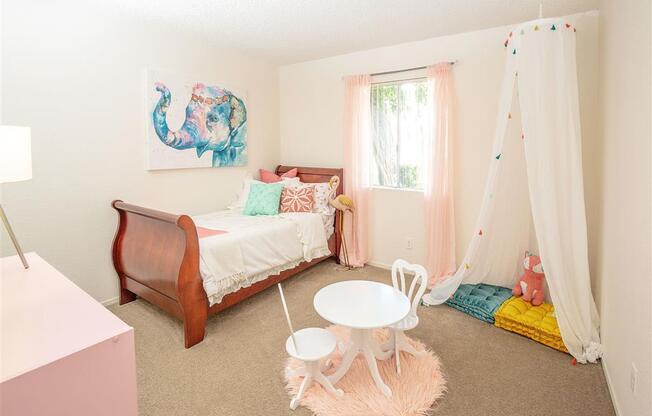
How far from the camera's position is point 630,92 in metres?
1.70

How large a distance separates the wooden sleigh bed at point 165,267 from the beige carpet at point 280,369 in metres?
0.17

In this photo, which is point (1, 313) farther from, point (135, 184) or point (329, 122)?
point (329, 122)

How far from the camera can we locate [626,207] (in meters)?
1.72

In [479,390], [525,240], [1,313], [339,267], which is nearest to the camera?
[1,313]

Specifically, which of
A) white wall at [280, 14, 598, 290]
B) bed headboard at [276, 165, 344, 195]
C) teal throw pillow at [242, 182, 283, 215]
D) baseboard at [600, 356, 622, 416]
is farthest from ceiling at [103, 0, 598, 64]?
baseboard at [600, 356, 622, 416]

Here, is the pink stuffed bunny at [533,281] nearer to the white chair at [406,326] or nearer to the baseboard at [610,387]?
the baseboard at [610,387]

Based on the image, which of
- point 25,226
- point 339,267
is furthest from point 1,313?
point 339,267

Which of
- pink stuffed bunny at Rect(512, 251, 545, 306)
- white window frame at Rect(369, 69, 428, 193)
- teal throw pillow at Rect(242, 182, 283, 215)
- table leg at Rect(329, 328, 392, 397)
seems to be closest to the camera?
table leg at Rect(329, 328, 392, 397)

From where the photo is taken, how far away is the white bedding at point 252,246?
2.58 m

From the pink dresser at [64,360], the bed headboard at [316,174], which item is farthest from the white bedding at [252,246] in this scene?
the pink dresser at [64,360]

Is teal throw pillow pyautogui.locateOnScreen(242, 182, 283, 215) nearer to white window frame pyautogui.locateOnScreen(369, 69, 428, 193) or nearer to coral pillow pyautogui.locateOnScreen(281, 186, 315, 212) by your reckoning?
coral pillow pyautogui.locateOnScreen(281, 186, 315, 212)

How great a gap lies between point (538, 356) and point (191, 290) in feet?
7.63

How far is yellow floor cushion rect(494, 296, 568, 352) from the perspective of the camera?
7.80 feet

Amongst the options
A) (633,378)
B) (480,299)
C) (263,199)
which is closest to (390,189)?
(263,199)
